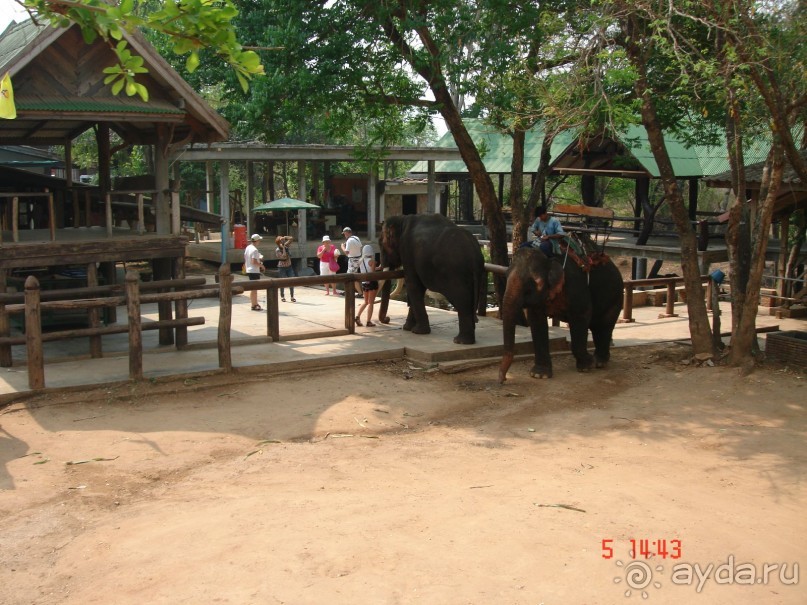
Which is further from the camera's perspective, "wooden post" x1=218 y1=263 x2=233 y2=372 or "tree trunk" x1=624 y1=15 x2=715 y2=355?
"tree trunk" x1=624 y1=15 x2=715 y2=355

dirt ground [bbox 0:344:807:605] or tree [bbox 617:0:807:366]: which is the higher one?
tree [bbox 617:0:807:366]

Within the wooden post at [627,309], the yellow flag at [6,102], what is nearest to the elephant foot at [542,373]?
the wooden post at [627,309]

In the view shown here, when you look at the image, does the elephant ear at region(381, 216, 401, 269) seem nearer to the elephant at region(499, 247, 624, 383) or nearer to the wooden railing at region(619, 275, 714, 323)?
the elephant at region(499, 247, 624, 383)

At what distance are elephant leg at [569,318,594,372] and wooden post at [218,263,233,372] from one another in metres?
4.69

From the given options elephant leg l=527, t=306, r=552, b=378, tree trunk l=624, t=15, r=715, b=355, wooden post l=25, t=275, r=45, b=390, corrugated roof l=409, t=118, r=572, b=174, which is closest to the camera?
wooden post l=25, t=275, r=45, b=390

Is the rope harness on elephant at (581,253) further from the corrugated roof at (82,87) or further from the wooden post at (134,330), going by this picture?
the wooden post at (134,330)

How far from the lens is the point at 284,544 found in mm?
6531

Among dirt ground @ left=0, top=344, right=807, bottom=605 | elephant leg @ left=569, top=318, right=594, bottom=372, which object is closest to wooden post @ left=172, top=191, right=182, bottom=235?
dirt ground @ left=0, top=344, right=807, bottom=605

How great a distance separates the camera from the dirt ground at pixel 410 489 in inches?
236

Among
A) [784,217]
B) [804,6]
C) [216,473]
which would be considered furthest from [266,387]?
[784,217]

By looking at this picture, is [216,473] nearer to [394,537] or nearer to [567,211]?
[394,537]

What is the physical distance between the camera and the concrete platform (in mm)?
11609

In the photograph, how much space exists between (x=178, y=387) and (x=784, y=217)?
39.6 ft

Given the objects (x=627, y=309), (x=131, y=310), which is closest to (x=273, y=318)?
(x=131, y=310)
